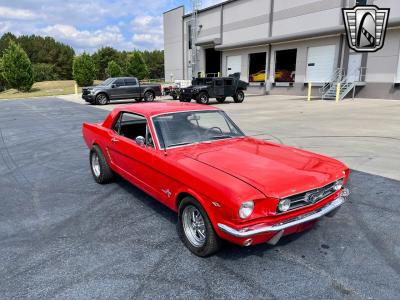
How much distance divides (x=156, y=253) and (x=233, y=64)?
111 ft

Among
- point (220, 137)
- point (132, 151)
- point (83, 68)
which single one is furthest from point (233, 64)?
point (132, 151)

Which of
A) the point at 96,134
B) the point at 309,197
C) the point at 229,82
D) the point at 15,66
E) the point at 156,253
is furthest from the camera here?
the point at 15,66

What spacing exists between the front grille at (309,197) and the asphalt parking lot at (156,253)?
583 mm

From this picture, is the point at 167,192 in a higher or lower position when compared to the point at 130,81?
lower

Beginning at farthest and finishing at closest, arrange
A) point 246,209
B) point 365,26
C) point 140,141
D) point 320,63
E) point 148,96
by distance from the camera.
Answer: point 320,63
point 148,96
point 365,26
point 140,141
point 246,209

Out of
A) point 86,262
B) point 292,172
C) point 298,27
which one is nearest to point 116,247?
point 86,262

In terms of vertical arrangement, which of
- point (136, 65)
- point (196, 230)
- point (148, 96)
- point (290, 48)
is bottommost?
point (196, 230)

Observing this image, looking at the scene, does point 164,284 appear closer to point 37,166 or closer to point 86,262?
point 86,262

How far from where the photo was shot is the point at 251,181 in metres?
2.93

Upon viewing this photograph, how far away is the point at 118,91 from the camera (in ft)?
71.4

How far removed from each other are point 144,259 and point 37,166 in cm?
458

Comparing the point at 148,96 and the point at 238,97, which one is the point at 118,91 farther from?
the point at 238,97

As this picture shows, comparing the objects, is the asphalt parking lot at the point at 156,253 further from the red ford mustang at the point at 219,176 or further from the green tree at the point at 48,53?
the green tree at the point at 48,53

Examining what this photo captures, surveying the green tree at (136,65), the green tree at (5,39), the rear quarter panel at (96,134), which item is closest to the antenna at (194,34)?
the green tree at (136,65)
